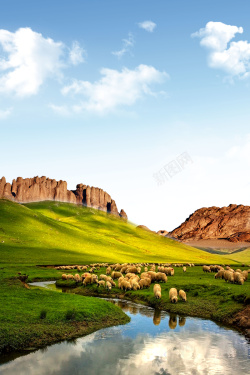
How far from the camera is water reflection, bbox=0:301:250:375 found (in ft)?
52.9

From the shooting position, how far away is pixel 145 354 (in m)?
18.2

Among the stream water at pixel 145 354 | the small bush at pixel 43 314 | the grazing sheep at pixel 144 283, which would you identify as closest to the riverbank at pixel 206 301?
the grazing sheep at pixel 144 283

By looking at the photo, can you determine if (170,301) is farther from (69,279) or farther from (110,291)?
(69,279)

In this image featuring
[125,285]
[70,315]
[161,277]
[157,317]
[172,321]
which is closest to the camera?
[70,315]

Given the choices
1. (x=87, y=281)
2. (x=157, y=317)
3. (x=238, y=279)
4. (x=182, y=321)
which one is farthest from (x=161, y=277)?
(x=182, y=321)

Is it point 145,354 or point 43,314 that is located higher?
point 43,314

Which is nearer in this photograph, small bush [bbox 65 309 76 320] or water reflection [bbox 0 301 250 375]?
water reflection [bbox 0 301 250 375]

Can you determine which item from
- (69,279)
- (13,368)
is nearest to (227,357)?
(13,368)

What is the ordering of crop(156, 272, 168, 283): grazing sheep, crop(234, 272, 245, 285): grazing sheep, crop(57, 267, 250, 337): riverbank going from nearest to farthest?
crop(57, 267, 250, 337): riverbank < crop(234, 272, 245, 285): grazing sheep < crop(156, 272, 168, 283): grazing sheep

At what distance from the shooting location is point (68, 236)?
139500 mm

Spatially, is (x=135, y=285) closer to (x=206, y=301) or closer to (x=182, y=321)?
(x=206, y=301)

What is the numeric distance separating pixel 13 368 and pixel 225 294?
2356 cm

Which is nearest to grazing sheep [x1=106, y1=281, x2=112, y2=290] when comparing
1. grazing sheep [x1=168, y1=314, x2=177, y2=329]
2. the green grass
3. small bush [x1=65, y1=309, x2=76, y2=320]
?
the green grass

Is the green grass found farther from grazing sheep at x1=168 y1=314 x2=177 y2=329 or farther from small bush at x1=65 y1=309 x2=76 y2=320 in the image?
small bush at x1=65 y1=309 x2=76 y2=320
